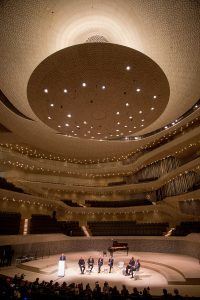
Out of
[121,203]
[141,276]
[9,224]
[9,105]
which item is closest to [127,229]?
[121,203]

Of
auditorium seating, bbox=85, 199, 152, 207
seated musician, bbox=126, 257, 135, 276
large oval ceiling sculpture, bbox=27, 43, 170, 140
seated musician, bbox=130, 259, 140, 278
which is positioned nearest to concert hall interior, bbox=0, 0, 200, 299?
large oval ceiling sculpture, bbox=27, 43, 170, 140

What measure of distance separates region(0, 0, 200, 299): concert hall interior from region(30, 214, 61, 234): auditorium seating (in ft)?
0.42

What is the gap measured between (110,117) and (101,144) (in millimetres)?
12954

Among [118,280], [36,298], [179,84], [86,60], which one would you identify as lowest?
[118,280]

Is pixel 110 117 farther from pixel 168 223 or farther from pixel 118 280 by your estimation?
pixel 168 223

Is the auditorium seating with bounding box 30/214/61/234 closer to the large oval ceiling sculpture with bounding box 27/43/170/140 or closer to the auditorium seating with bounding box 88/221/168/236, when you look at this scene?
the auditorium seating with bounding box 88/221/168/236

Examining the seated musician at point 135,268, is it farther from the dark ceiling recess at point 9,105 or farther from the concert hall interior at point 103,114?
the dark ceiling recess at point 9,105

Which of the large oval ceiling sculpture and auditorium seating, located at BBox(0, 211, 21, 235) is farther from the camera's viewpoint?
auditorium seating, located at BBox(0, 211, 21, 235)

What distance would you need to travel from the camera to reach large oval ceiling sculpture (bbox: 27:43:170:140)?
9.49m

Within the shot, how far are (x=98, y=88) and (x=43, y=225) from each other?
1620 centimetres

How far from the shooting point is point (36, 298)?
6.82 m

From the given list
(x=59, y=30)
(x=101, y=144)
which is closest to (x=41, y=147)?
(x=101, y=144)

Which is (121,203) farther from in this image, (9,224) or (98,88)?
(98,88)

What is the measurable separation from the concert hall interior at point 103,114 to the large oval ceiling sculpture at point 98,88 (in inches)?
2.0
